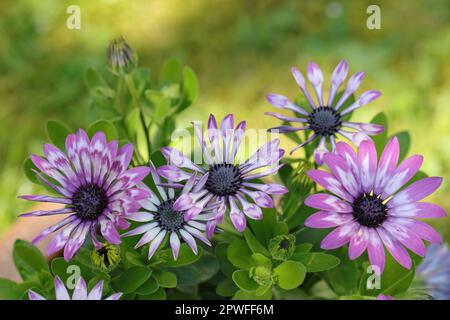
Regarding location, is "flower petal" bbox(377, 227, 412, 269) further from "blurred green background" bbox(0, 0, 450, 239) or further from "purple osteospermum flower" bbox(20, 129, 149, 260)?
"blurred green background" bbox(0, 0, 450, 239)

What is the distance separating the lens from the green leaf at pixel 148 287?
1.90ft

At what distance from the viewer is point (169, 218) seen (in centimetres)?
55

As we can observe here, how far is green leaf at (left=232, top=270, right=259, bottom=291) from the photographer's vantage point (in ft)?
1.84

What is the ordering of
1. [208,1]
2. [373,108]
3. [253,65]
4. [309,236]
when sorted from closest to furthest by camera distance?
[309,236] → [373,108] → [253,65] → [208,1]

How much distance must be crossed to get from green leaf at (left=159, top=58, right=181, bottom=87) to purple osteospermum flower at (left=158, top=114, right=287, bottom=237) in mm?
217

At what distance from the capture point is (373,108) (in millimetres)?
1344

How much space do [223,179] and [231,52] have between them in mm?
988

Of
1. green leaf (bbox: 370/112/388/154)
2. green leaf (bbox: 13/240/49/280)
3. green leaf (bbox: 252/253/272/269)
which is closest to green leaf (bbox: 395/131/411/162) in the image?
green leaf (bbox: 370/112/388/154)

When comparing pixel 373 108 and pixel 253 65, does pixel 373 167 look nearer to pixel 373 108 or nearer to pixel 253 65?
pixel 373 108

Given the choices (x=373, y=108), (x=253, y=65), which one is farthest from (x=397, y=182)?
(x=253, y=65)

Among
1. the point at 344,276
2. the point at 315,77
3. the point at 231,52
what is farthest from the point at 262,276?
the point at 231,52

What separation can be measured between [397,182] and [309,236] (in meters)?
0.14

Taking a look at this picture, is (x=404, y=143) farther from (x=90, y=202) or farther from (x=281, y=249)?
(x=90, y=202)

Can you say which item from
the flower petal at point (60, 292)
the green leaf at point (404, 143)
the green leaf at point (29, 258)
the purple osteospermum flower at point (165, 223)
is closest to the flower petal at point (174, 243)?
the purple osteospermum flower at point (165, 223)
